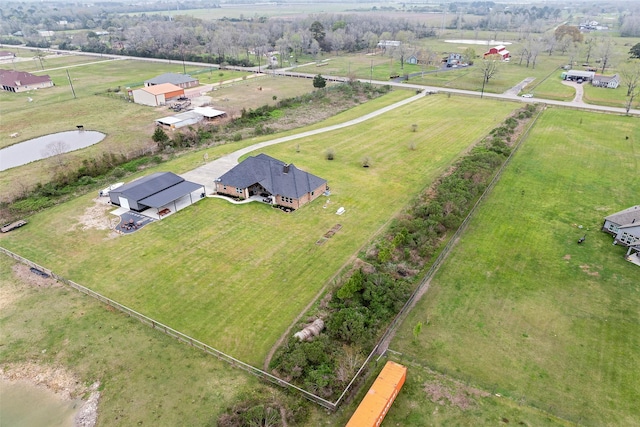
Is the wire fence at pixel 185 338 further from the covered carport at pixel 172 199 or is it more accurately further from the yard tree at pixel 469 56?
the yard tree at pixel 469 56

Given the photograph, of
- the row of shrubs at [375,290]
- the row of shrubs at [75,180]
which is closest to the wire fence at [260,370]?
the row of shrubs at [375,290]

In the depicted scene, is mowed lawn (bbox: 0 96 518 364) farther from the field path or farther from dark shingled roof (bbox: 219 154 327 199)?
the field path

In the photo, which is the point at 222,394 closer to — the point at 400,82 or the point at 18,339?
the point at 18,339

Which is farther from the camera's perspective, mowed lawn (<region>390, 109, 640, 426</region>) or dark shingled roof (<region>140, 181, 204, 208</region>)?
dark shingled roof (<region>140, 181, 204, 208</region>)

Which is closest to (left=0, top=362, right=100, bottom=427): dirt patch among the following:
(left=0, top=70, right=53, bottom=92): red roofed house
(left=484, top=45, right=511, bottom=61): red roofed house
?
(left=0, top=70, right=53, bottom=92): red roofed house

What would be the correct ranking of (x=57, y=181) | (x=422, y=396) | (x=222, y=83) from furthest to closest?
(x=222, y=83) < (x=57, y=181) < (x=422, y=396)

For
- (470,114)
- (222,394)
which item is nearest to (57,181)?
(222,394)

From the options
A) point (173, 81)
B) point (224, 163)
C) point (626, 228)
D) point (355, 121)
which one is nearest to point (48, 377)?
point (224, 163)
